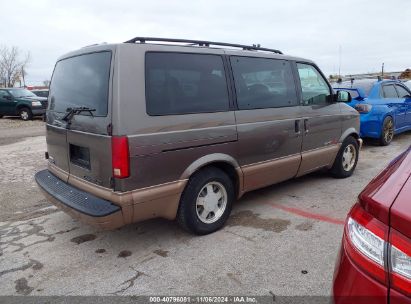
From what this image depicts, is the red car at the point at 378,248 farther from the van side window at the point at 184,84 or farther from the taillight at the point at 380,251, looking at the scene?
the van side window at the point at 184,84

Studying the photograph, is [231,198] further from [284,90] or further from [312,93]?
[312,93]

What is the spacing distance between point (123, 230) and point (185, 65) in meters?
1.91

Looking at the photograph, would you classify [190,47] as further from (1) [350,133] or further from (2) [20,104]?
(2) [20,104]

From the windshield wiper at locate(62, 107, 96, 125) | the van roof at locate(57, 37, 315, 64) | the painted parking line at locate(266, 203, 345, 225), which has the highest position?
the van roof at locate(57, 37, 315, 64)

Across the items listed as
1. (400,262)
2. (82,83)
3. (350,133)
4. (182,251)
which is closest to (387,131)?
(350,133)

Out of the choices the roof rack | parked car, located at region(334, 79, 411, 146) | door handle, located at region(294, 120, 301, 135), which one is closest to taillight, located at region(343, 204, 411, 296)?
the roof rack

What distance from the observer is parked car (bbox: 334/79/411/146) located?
836 centimetres

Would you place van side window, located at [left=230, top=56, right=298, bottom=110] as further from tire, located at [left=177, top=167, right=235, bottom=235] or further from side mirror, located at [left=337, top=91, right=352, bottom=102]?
side mirror, located at [left=337, top=91, right=352, bottom=102]

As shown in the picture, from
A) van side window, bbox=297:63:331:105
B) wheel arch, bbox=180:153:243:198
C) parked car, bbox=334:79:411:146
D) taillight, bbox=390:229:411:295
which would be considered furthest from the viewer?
parked car, bbox=334:79:411:146

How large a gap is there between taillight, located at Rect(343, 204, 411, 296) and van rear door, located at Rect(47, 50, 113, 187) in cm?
218

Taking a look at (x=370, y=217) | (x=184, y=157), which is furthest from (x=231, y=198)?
(x=370, y=217)

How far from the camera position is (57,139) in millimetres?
4012

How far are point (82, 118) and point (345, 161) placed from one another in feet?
13.7

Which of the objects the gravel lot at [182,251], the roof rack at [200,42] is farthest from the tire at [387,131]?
the roof rack at [200,42]
